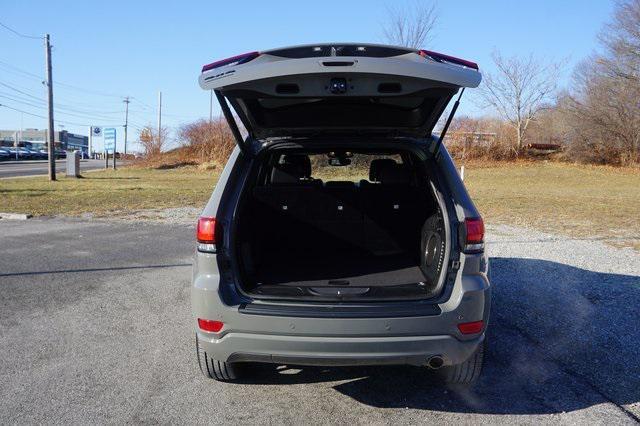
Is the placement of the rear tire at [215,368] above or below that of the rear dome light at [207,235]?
below

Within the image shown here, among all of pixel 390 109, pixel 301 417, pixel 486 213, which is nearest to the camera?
pixel 301 417

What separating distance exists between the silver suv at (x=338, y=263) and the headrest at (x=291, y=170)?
1.86ft

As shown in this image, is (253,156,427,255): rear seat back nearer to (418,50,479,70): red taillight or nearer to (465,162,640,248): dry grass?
(418,50,479,70): red taillight

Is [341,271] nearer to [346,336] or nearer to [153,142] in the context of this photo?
[346,336]

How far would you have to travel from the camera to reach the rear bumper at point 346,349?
2.90m

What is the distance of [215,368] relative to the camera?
11.1 feet

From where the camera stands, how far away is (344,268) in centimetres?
409

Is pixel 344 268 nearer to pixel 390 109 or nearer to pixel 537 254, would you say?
pixel 390 109

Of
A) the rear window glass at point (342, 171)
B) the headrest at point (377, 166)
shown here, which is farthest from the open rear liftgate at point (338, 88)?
the rear window glass at point (342, 171)

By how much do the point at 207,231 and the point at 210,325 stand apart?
0.54m

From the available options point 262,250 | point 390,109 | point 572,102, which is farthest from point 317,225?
point 572,102

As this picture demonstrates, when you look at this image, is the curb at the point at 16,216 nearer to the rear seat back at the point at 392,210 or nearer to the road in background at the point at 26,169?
the rear seat back at the point at 392,210

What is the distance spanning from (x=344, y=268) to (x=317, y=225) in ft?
1.79

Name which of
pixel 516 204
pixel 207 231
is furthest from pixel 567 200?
pixel 207 231
